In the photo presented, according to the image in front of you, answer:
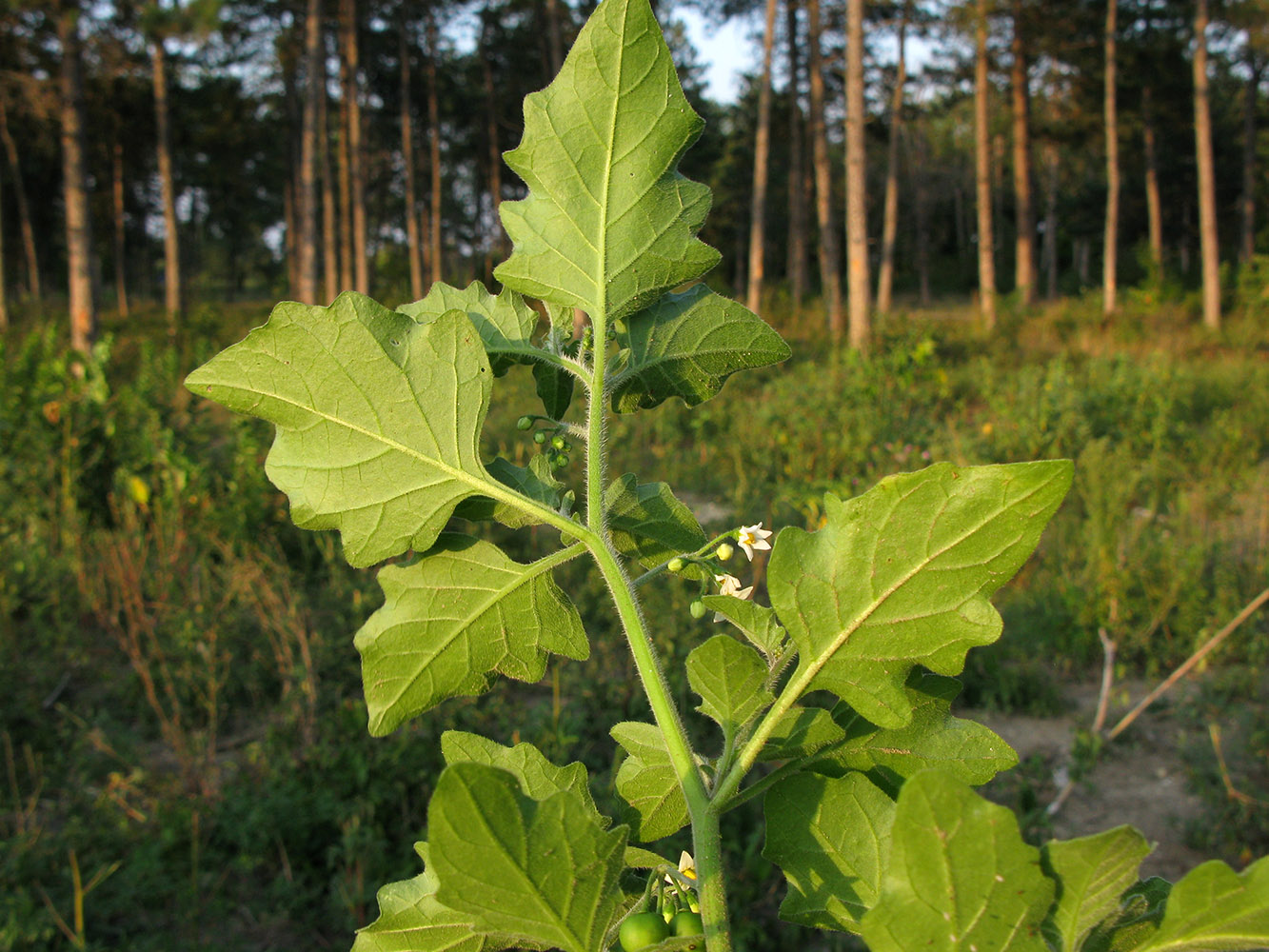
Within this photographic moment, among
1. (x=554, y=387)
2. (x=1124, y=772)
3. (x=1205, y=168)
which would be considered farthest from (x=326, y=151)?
(x=554, y=387)

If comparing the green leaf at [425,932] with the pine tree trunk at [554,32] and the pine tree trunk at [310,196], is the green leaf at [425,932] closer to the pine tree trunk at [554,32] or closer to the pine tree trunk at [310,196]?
the pine tree trunk at [310,196]

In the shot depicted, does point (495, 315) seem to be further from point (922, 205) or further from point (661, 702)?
point (922, 205)

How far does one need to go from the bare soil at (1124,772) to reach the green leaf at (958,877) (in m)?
3.50

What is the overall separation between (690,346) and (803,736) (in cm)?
27

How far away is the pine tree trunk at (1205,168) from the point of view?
1455cm

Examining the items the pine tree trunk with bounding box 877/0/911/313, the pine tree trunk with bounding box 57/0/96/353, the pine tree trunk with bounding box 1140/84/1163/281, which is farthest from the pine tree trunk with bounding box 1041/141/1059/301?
the pine tree trunk with bounding box 57/0/96/353

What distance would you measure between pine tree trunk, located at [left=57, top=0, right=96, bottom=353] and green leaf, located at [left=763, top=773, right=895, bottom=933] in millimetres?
12044

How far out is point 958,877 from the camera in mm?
383

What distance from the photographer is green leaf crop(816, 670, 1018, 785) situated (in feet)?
1.76

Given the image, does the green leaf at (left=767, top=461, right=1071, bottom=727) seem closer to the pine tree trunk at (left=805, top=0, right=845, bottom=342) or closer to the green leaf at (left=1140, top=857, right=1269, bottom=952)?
the green leaf at (left=1140, top=857, right=1269, bottom=952)

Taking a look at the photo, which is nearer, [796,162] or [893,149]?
[796,162]

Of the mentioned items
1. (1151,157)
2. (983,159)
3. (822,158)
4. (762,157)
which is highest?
(1151,157)

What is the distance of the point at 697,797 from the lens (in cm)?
49

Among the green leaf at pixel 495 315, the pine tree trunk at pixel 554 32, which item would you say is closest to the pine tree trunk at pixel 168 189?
the pine tree trunk at pixel 554 32
